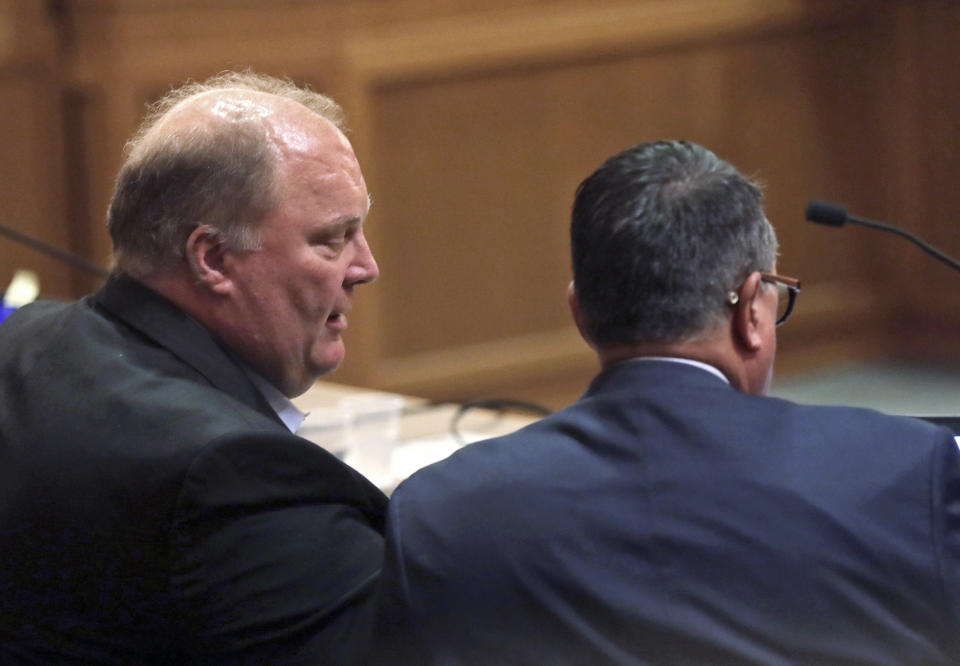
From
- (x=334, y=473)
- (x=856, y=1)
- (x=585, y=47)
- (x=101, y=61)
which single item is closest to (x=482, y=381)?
(x=585, y=47)

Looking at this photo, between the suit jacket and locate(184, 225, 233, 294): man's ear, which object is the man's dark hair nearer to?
the suit jacket

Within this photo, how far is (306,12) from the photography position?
14.0ft

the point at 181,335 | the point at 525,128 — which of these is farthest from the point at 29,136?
the point at 181,335

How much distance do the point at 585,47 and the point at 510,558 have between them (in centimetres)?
394

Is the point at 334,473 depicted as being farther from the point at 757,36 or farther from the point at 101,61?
the point at 757,36

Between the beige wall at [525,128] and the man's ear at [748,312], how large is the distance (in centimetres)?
323

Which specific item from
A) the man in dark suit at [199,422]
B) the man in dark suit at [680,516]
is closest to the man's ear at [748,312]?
the man in dark suit at [680,516]

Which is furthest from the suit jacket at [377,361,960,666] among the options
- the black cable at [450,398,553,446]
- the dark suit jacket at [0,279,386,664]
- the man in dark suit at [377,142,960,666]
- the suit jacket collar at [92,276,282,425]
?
the black cable at [450,398,553,446]

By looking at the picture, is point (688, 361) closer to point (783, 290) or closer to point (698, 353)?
point (698, 353)

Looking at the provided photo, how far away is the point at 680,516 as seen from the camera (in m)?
1.09

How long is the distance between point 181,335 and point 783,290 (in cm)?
63

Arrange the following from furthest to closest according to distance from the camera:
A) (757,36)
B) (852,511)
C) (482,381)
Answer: (757,36) < (482,381) < (852,511)

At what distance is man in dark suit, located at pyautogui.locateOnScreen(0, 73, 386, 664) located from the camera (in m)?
1.21

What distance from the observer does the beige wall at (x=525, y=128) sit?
163 inches
